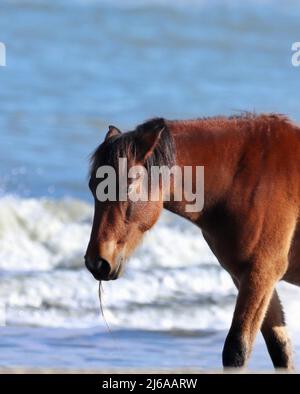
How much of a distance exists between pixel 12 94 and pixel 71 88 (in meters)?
1.03

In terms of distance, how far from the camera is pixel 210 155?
5.59 m

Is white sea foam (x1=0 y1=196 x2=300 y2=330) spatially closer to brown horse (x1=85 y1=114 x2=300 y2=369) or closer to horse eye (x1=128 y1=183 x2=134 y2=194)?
brown horse (x1=85 y1=114 x2=300 y2=369)

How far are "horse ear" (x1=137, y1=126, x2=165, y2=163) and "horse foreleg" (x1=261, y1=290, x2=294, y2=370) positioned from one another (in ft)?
3.82

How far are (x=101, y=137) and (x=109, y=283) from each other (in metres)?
5.94

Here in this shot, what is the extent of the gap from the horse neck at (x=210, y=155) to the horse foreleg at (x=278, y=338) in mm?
713

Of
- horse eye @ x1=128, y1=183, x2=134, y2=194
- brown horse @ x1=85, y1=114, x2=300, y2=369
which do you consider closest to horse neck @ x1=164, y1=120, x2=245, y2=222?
brown horse @ x1=85, y1=114, x2=300, y2=369

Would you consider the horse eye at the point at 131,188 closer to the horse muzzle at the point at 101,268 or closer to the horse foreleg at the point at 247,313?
the horse muzzle at the point at 101,268

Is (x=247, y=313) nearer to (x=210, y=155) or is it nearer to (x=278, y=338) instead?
(x=278, y=338)

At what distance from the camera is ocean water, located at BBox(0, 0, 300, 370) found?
25.2 feet

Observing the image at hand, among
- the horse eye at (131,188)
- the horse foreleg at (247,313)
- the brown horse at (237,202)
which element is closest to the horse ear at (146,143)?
the brown horse at (237,202)

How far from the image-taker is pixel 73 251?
32.7ft

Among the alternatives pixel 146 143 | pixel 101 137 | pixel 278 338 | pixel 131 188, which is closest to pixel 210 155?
pixel 146 143

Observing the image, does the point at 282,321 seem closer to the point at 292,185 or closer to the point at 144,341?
the point at 292,185

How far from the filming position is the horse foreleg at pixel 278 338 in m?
5.97
